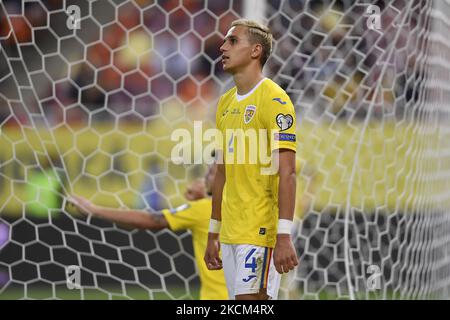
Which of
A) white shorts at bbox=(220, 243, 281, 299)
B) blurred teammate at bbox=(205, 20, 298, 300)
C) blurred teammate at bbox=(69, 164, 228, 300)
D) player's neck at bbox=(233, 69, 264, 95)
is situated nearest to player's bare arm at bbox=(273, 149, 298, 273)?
blurred teammate at bbox=(205, 20, 298, 300)

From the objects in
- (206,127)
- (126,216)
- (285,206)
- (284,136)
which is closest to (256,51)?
(284,136)

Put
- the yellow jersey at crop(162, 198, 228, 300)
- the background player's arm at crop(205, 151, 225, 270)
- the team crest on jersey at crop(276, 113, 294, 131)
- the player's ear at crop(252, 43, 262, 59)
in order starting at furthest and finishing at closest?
the yellow jersey at crop(162, 198, 228, 300), the background player's arm at crop(205, 151, 225, 270), the player's ear at crop(252, 43, 262, 59), the team crest on jersey at crop(276, 113, 294, 131)

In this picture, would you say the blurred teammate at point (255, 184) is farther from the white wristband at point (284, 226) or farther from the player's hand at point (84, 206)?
the player's hand at point (84, 206)

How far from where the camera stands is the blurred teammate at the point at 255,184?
3.28m

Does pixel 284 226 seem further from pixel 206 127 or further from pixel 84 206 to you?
pixel 206 127

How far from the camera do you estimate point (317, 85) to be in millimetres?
5465

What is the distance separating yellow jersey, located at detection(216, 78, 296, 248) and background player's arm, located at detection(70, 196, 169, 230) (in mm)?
1509

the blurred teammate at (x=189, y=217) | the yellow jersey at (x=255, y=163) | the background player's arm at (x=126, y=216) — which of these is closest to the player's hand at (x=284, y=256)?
the yellow jersey at (x=255, y=163)

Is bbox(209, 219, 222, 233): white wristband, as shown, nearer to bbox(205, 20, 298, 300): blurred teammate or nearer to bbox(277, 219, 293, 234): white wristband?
bbox(205, 20, 298, 300): blurred teammate

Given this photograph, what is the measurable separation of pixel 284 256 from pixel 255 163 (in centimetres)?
37

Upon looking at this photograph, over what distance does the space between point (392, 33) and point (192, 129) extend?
4.49 ft

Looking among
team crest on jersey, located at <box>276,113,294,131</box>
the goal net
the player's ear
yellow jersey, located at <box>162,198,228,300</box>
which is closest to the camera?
team crest on jersey, located at <box>276,113,294,131</box>

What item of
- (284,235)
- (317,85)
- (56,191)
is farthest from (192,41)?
(284,235)

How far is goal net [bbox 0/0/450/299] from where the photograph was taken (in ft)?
17.9
